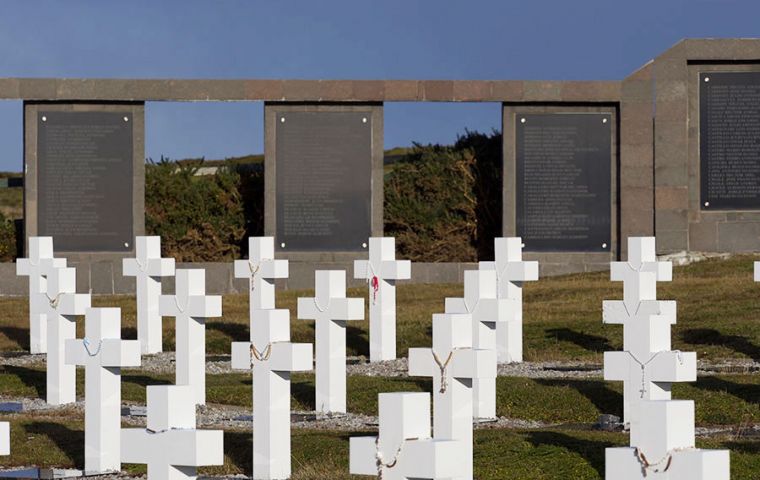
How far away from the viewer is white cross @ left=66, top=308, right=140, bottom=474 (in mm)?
13508

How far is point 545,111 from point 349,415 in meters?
17.1

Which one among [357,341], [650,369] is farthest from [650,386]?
[357,341]

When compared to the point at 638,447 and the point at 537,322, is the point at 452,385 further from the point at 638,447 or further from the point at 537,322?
the point at 537,322

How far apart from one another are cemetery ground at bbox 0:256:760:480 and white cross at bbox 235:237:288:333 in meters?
1.13

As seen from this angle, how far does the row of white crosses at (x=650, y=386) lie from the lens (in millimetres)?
7762

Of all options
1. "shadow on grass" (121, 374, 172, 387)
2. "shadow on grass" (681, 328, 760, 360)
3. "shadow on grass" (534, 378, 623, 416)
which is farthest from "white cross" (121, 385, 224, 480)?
"shadow on grass" (681, 328, 760, 360)

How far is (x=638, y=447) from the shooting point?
315 inches

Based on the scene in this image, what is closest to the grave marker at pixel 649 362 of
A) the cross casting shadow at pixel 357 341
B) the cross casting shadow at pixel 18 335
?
the cross casting shadow at pixel 357 341

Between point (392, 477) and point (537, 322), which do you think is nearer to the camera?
point (392, 477)

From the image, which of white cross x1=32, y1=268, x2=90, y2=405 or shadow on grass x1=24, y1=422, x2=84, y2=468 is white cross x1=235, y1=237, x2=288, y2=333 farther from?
shadow on grass x1=24, y1=422, x2=84, y2=468

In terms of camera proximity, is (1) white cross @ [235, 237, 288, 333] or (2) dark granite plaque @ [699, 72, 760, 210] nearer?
(1) white cross @ [235, 237, 288, 333]

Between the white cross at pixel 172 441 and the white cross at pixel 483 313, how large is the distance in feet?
21.7

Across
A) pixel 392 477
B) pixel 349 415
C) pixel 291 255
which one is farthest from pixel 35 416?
pixel 291 255

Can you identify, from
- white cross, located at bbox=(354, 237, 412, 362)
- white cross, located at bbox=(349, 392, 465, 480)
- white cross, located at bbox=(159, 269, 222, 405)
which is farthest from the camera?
white cross, located at bbox=(354, 237, 412, 362)
